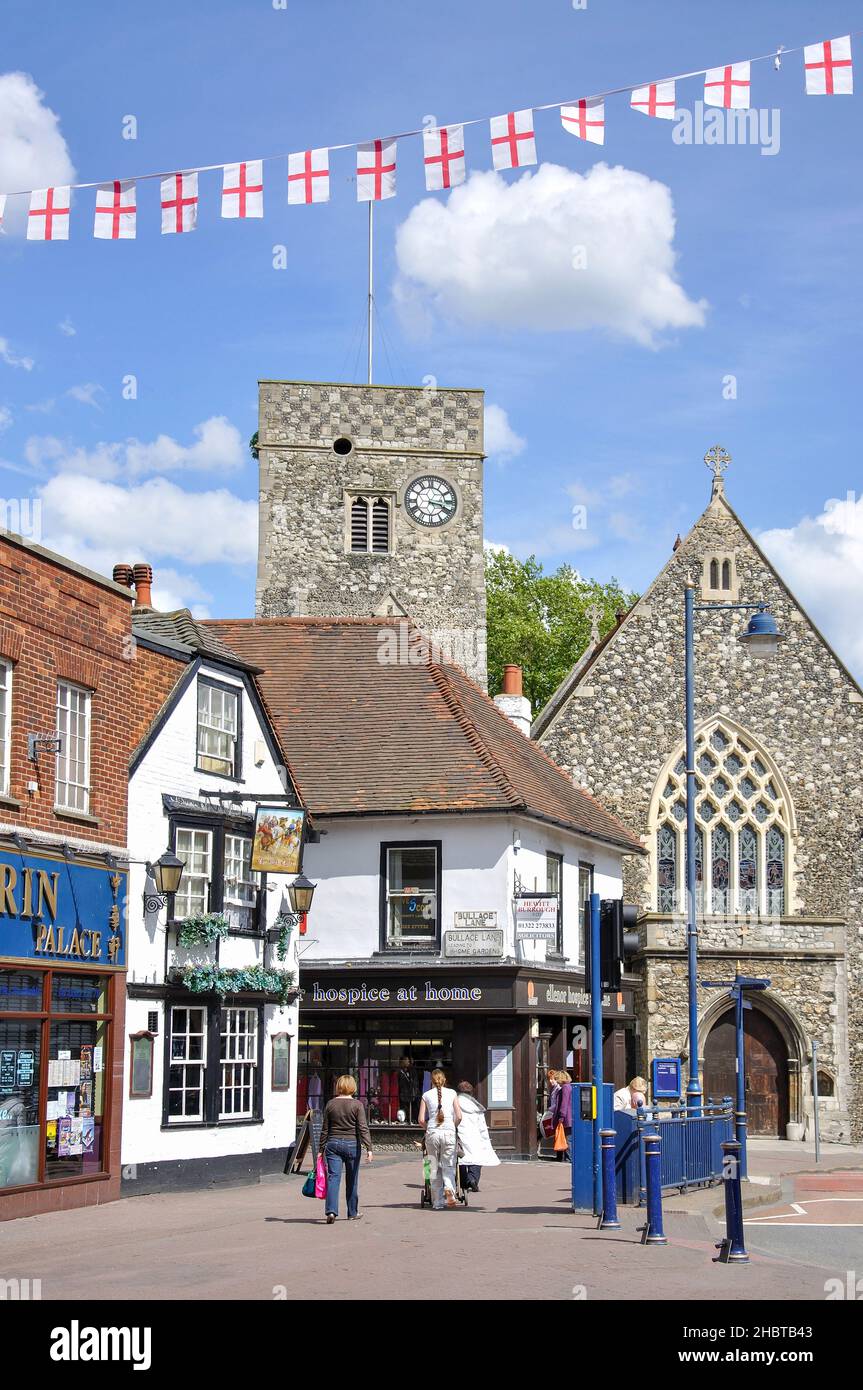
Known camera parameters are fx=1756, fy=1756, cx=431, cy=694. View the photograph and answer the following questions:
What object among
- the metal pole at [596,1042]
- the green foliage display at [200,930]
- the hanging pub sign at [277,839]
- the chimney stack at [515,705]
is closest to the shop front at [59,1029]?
the green foliage display at [200,930]

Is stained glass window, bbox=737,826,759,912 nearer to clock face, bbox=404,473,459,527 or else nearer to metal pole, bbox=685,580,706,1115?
metal pole, bbox=685,580,706,1115

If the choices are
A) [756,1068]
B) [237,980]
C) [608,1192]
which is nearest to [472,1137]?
[608,1192]

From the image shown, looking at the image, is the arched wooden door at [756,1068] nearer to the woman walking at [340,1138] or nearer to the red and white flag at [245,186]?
the woman walking at [340,1138]

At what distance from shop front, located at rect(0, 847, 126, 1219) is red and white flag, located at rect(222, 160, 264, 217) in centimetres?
712

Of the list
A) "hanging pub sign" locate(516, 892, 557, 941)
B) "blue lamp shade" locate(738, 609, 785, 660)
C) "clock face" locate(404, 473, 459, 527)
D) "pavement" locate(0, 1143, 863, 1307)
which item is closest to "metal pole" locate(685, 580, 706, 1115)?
"blue lamp shade" locate(738, 609, 785, 660)

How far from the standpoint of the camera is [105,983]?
68.1 feet

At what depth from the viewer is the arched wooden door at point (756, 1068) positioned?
123 ft

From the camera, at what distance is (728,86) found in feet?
55.3

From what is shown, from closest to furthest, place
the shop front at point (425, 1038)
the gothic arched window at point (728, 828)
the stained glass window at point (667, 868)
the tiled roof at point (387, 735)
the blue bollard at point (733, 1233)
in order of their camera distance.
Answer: the blue bollard at point (733, 1233) → the shop front at point (425, 1038) → the tiled roof at point (387, 735) → the stained glass window at point (667, 868) → the gothic arched window at point (728, 828)

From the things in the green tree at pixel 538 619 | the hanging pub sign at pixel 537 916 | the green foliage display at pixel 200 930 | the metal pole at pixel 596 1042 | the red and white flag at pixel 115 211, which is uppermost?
→ the green tree at pixel 538 619

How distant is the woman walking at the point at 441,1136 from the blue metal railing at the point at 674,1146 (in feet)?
5.98

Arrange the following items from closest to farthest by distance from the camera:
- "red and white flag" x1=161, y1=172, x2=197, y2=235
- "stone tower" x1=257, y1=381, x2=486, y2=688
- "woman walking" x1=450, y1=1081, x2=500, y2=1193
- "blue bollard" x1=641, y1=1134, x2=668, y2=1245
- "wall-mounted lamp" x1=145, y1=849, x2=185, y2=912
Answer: "blue bollard" x1=641, y1=1134, x2=668, y2=1245 < "red and white flag" x1=161, y1=172, x2=197, y2=235 < "woman walking" x1=450, y1=1081, x2=500, y2=1193 < "wall-mounted lamp" x1=145, y1=849, x2=185, y2=912 < "stone tower" x1=257, y1=381, x2=486, y2=688

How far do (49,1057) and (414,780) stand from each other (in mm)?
11956

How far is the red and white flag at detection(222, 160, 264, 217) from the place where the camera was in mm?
17969
